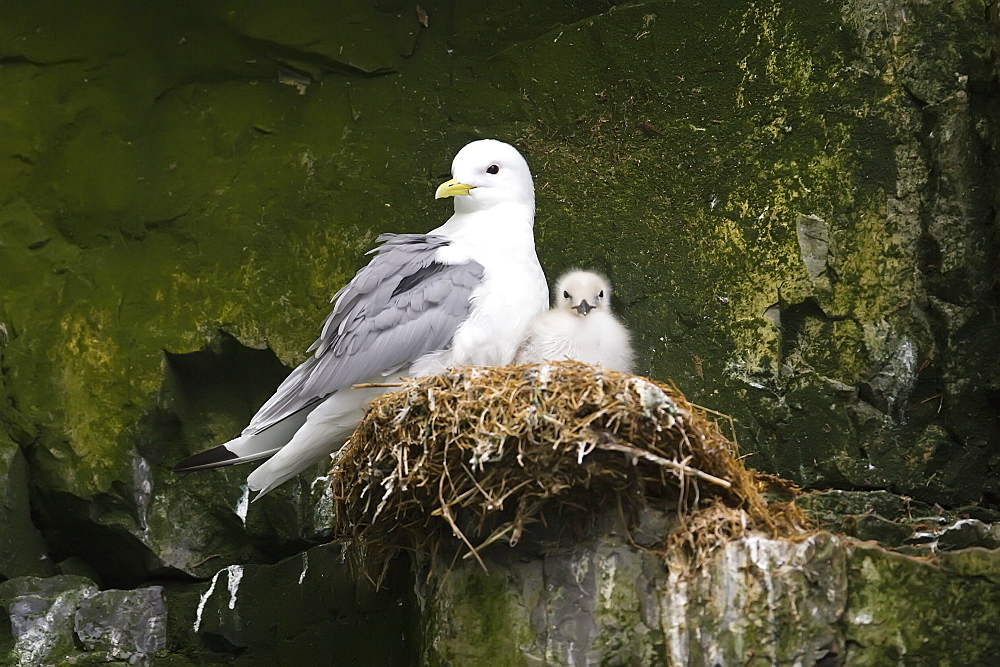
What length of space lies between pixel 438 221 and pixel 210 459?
121 centimetres

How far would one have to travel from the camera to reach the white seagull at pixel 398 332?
352cm

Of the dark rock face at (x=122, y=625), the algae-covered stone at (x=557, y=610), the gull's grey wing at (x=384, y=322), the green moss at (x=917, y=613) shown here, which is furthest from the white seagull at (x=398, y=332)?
the green moss at (x=917, y=613)

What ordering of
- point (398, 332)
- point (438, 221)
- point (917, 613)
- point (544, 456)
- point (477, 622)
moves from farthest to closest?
1. point (438, 221)
2. point (398, 332)
3. point (477, 622)
4. point (544, 456)
5. point (917, 613)

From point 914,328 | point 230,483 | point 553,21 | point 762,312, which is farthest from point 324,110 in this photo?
point 914,328

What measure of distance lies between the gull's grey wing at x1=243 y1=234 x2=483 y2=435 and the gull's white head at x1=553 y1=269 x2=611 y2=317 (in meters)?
A: 0.26

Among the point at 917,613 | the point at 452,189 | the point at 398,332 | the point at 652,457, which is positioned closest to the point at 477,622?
the point at 652,457

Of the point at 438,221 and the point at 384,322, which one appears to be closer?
the point at 384,322

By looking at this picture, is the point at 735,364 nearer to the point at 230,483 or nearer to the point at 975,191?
the point at 975,191

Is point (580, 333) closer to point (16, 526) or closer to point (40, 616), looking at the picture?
point (40, 616)

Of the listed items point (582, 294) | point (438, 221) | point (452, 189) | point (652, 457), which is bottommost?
point (652, 457)

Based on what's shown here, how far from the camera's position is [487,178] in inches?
153

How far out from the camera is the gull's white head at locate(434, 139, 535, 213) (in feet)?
12.7

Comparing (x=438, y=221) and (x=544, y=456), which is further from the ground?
(x=438, y=221)

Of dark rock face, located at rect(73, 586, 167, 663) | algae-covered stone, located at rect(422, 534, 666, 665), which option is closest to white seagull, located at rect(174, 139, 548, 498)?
dark rock face, located at rect(73, 586, 167, 663)
